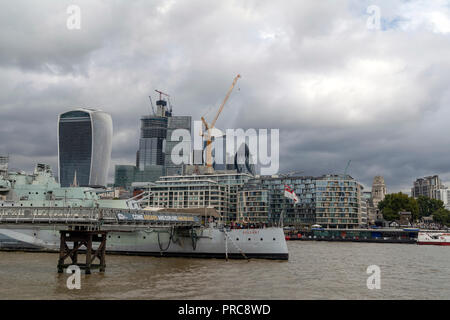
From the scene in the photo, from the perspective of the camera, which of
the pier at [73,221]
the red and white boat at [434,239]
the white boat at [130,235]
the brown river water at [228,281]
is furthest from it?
the red and white boat at [434,239]

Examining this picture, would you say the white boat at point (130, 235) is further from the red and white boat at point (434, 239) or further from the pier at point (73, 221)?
the red and white boat at point (434, 239)

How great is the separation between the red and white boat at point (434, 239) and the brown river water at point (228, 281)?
5949 centimetres

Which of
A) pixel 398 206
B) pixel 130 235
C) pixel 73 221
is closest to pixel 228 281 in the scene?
pixel 73 221

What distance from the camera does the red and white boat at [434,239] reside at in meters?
98.1

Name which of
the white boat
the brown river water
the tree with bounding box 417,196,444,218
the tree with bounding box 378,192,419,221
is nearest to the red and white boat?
the tree with bounding box 378,192,419,221

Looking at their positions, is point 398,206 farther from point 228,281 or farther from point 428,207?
point 228,281

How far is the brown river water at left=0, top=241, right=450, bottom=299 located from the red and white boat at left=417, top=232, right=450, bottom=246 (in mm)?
59494

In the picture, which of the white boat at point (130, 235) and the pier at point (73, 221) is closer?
the pier at point (73, 221)

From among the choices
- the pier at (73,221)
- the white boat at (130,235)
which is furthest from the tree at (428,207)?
the pier at (73,221)

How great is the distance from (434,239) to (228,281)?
84684 mm

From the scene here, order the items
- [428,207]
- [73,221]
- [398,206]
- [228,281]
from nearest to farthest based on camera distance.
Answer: [228,281], [73,221], [398,206], [428,207]

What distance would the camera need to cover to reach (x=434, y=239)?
326ft

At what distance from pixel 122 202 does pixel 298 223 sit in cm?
10632

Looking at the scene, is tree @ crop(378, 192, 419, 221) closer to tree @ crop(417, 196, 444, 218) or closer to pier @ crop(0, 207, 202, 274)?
tree @ crop(417, 196, 444, 218)
